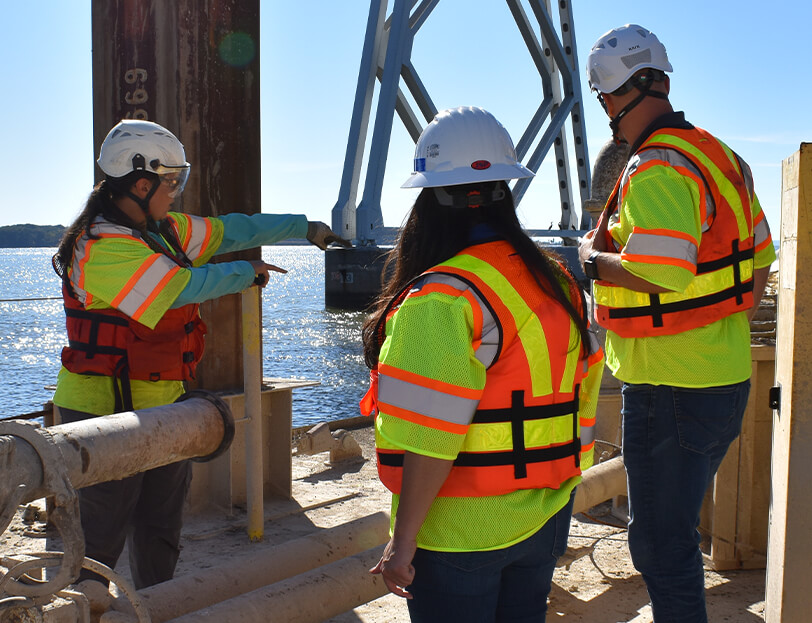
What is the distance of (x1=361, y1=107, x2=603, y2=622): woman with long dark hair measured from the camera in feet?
5.85

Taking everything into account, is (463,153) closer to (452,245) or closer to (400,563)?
(452,245)

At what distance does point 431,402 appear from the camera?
178cm

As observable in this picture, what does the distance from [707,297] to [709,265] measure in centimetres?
10

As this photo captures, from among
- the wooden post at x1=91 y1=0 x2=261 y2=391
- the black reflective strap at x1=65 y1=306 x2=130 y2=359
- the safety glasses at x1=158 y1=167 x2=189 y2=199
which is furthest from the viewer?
the wooden post at x1=91 y1=0 x2=261 y2=391

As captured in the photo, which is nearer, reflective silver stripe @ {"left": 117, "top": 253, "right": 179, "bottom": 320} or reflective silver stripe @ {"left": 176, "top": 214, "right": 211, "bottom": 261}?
reflective silver stripe @ {"left": 117, "top": 253, "right": 179, "bottom": 320}

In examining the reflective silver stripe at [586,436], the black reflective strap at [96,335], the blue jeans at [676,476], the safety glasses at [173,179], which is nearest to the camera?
the reflective silver stripe at [586,436]

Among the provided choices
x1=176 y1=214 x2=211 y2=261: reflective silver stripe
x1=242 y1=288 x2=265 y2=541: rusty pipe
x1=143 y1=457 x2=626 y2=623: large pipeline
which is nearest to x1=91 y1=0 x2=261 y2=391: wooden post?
x1=242 y1=288 x2=265 y2=541: rusty pipe

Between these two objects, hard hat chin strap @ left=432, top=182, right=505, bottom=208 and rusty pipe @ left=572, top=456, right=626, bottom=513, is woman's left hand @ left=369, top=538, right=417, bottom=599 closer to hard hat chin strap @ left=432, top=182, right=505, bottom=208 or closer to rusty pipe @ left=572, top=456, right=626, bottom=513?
hard hat chin strap @ left=432, top=182, right=505, bottom=208

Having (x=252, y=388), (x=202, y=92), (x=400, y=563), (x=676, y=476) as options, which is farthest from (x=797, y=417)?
(x=202, y=92)

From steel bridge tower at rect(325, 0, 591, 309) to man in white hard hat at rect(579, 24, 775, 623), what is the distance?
27.7m

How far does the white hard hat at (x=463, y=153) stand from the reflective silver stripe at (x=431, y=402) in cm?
49

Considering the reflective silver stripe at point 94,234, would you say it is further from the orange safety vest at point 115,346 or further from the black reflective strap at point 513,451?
the black reflective strap at point 513,451

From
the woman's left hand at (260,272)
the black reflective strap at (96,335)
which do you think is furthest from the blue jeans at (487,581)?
the woman's left hand at (260,272)

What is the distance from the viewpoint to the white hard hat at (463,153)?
199cm
